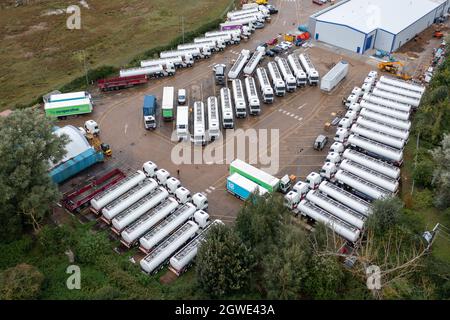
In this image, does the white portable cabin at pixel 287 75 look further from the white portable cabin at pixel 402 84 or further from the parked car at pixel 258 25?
the parked car at pixel 258 25

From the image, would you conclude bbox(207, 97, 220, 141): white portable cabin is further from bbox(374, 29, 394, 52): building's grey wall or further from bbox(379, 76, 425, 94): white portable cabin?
bbox(374, 29, 394, 52): building's grey wall

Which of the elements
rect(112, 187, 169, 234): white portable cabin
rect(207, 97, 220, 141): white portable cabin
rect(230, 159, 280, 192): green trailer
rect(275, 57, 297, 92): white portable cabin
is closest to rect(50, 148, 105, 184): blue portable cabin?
rect(112, 187, 169, 234): white portable cabin

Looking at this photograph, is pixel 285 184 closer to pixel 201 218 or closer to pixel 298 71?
pixel 201 218

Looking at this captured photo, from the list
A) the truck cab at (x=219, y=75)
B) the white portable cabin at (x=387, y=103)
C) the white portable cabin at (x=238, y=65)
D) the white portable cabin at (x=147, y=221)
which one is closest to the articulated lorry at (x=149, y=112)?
the truck cab at (x=219, y=75)

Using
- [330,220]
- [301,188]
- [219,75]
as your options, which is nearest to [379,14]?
[219,75]

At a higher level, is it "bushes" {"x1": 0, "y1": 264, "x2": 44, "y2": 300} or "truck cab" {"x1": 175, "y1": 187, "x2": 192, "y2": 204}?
"bushes" {"x1": 0, "y1": 264, "x2": 44, "y2": 300}
